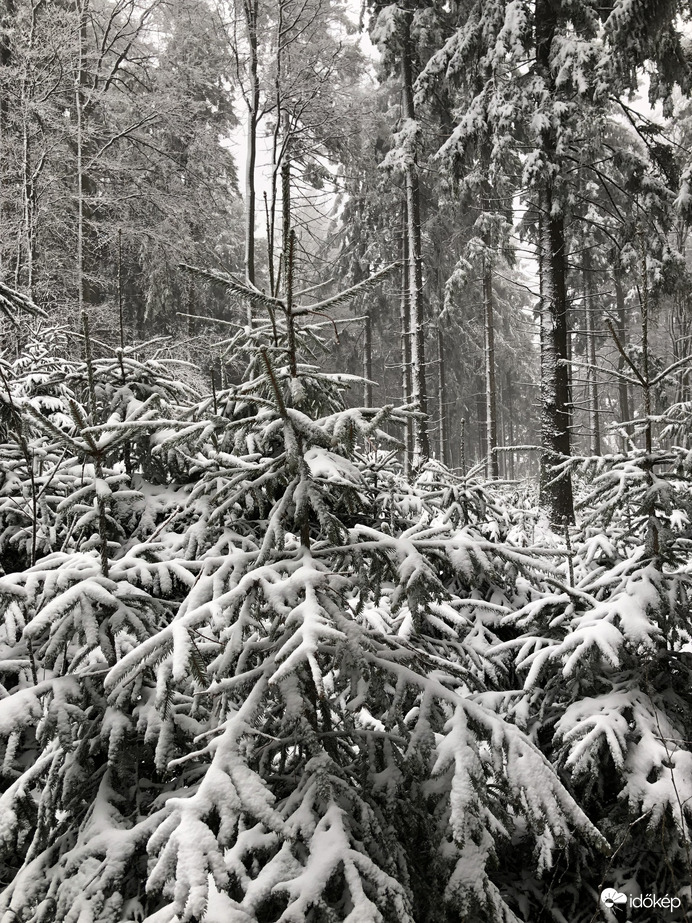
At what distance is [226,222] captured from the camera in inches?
741

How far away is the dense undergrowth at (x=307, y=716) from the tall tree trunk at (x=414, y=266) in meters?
9.33

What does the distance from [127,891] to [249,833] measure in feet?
2.64

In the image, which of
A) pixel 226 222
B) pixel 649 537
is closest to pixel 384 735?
pixel 649 537

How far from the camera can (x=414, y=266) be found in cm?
1288

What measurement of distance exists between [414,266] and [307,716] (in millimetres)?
12270

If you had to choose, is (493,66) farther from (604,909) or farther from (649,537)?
(604,909)

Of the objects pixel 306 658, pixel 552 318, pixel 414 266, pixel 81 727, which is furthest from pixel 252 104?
pixel 306 658

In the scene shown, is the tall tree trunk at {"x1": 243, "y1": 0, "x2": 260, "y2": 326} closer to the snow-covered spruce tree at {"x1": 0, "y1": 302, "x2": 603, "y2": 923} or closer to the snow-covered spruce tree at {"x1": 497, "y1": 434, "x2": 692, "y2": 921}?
the snow-covered spruce tree at {"x1": 497, "y1": 434, "x2": 692, "y2": 921}

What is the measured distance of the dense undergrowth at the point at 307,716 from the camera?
5.69 ft

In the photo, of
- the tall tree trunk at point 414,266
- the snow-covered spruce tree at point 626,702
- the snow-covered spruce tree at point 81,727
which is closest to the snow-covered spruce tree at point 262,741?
the snow-covered spruce tree at point 81,727

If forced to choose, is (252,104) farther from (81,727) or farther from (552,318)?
(81,727)

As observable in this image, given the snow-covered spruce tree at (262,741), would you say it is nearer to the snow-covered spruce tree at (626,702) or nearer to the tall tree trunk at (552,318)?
the snow-covered spruce tree at (626,702)

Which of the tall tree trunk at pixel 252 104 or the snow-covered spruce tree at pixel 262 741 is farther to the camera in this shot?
the tall tree trunk at pixel 252 104

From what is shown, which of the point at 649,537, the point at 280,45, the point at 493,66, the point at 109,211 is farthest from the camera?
the point at 109,211
